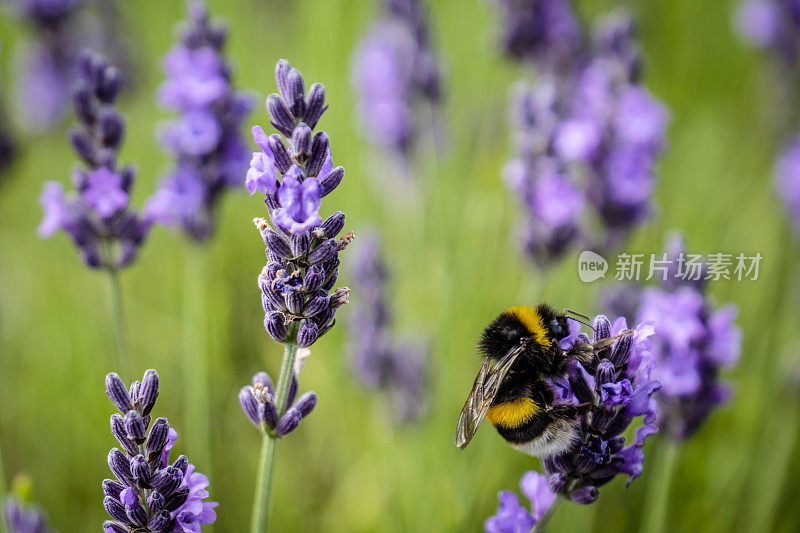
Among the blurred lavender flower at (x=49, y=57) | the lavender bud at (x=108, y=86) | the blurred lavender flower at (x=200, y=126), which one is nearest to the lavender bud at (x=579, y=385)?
the blurred lavender flower at (x=200, y=126)

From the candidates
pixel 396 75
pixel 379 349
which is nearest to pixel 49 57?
pixel 396 75

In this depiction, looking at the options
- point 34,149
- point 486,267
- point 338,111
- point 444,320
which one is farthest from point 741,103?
point 34,149

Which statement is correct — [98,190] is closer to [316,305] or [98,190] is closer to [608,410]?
[316,305]

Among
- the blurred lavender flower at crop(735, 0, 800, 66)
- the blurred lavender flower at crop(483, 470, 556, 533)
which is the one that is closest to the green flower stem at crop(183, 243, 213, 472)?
the blurred lavender flower at crop(483, 470, 556, 533)

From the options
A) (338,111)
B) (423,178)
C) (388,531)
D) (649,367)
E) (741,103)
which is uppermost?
(741,103)

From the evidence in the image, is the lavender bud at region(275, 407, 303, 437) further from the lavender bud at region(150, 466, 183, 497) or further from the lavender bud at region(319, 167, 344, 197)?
the lavender bud at region(319, 167, 344, 197)

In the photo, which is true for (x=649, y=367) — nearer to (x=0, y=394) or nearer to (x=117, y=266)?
(x=117, y=266)

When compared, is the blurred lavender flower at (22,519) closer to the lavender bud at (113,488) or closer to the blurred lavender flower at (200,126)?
the lavender bud at (113,488)
